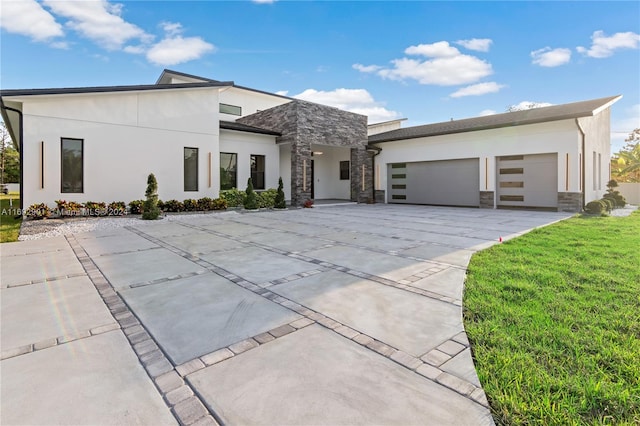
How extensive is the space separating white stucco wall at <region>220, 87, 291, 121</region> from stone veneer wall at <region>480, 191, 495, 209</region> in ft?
48.0

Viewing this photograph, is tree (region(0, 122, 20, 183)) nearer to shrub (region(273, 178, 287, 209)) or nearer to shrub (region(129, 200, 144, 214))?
shrub (region(129, 200, 144, 214))

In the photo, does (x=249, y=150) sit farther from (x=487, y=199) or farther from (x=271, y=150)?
(x=487, y=199)

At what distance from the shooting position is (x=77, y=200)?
36.1ft

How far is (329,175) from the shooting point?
21.2 metres

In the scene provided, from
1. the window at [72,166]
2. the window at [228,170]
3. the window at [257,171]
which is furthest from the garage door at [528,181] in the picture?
the window at [72,166]

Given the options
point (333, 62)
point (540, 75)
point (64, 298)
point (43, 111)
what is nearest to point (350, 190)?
point (333, 62)

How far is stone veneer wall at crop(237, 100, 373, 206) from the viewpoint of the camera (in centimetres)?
1551

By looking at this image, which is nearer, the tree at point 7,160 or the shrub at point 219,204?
the shrub at point 219,204

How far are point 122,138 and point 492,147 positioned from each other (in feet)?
49.2

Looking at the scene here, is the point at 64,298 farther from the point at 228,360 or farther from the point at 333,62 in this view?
the point at 333,62

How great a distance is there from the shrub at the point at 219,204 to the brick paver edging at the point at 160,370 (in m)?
9.78

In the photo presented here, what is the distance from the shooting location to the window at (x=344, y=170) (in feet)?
66.8

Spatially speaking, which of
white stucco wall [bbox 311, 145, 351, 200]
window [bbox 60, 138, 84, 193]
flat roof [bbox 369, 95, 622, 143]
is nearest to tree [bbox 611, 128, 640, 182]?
flat roof [bbox 369, 95, 622, 143]

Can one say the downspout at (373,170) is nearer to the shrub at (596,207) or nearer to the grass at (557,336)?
the shrub at (596,207)
